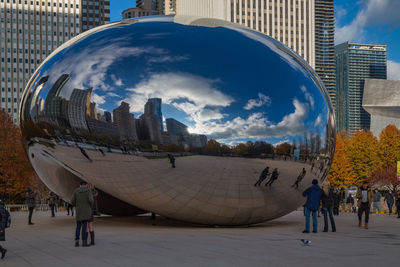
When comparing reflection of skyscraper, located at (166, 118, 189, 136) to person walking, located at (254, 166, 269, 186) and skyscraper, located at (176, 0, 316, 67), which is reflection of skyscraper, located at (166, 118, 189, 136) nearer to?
person walking, located at (254, 166, 269, 186)

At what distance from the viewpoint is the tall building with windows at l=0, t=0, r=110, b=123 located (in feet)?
456

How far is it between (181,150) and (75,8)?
14108cm

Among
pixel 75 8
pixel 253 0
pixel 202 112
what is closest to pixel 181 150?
pixel 202 112

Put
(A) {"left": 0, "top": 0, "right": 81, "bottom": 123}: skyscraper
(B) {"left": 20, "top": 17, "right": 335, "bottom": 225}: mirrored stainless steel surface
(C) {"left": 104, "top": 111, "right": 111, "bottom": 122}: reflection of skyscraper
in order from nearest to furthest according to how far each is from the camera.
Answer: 1. (B) {"left": 20, "top": 17, "right": 335, "bottom": 225}: mirrored stainless steel surface
2. (C) {"left": 104, "top": 111, "right": 111, "bottom": 122}: reflection of skyscraper
3. (A) {"left": 0, "top": 0, "right": 81, "bottom": 123}: skyscraper

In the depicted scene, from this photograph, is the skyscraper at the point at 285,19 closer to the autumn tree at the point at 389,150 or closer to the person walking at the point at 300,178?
the autumn tree at the point at 389,150

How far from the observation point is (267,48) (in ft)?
45.8

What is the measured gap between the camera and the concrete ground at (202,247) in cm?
893

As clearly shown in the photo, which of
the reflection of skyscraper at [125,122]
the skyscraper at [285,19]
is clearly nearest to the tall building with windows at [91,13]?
the skyscraper at [285,19]

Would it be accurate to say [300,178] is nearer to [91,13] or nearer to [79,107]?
[79,107]

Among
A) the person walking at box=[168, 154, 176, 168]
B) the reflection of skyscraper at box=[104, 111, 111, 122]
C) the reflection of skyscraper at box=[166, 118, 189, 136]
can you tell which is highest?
the reflection of skyscraper at box=[104, 111, 111, 122]

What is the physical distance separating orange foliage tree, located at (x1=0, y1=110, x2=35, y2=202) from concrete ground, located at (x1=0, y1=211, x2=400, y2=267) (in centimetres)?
3135

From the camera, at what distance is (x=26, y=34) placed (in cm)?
14212

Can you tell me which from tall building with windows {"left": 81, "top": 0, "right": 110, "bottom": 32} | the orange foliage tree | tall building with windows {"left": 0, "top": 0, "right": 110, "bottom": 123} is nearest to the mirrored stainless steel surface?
the orange foliage tree

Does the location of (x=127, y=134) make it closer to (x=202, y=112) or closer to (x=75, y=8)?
(x=202, y=112)
